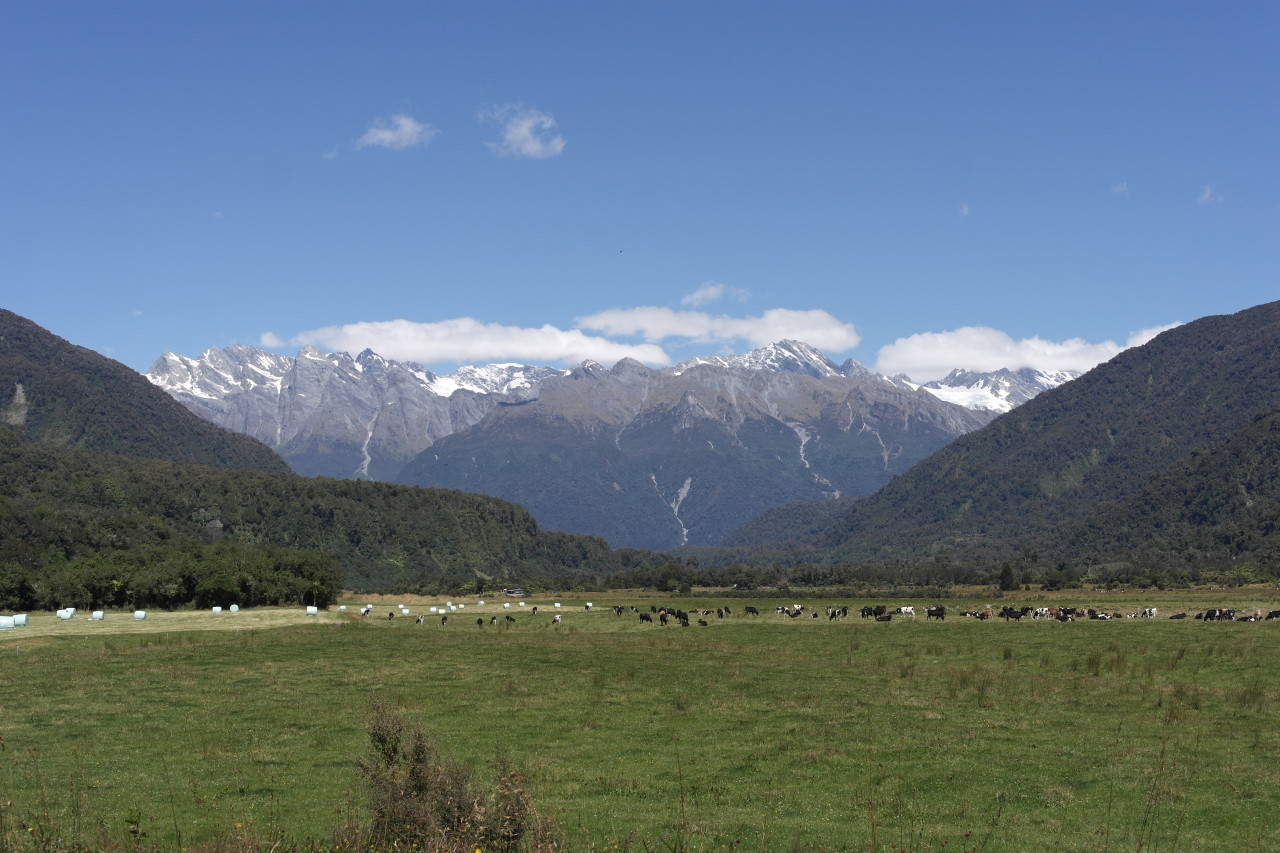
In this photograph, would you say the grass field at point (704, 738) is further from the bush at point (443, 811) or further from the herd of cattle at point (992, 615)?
the herd of cattle at point (992, 615)

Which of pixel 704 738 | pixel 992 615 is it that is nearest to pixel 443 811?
pixel 704 738

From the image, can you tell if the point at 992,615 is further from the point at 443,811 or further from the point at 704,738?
the point at 443,811

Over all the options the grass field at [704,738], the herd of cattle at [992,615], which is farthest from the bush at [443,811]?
the herd of cattle at [992,615]

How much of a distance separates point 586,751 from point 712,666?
19.3 metres

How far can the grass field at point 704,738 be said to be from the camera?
18281mm

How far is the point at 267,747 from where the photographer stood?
2544 cm

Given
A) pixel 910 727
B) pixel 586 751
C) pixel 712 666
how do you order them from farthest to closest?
pixel 712 666
pixel 910 727
pixel 586 751

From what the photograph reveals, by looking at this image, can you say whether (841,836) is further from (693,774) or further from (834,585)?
(834,585)

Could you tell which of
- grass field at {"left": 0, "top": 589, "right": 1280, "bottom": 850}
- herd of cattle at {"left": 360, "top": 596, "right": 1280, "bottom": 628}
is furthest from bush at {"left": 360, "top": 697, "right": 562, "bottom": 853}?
herd of cattle at {"left": 360, "top": 596, "right": 1280, "bottom": 628}

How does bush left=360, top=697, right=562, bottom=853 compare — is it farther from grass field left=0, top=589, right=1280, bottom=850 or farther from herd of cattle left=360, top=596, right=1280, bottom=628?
herd of cattle left=360, top=596, right=1280, bottom=628

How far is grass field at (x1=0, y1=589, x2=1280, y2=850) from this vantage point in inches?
720

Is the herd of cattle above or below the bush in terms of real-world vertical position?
below

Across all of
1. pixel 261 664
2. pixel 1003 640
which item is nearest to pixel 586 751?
pixel 261 664

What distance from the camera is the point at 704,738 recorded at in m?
26.9
